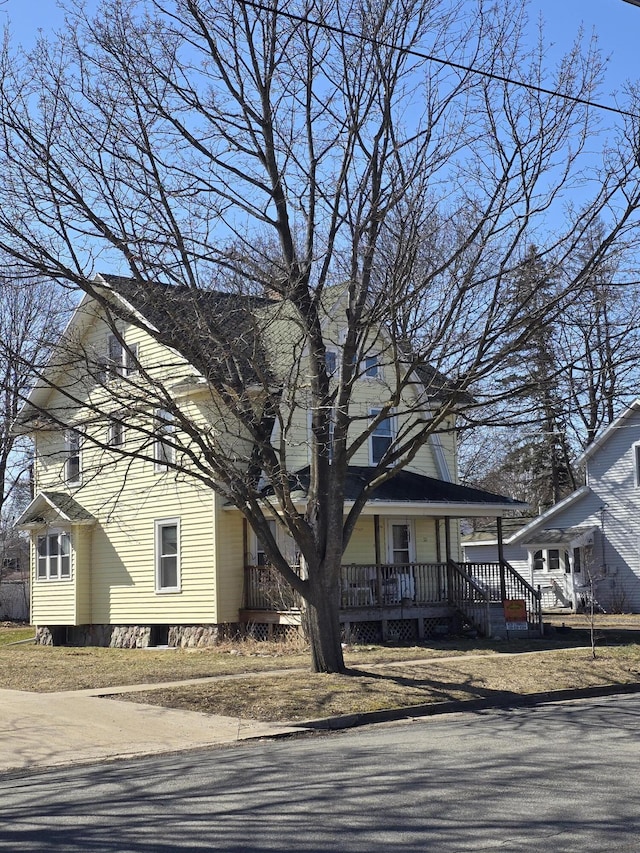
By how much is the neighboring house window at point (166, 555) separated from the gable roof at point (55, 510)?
318 centimetres

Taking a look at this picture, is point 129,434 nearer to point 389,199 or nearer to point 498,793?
point 389,199

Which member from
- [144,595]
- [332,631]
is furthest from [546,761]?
[144,595]

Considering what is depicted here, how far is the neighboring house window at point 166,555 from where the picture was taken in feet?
91.4

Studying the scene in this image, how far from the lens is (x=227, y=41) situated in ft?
52.1

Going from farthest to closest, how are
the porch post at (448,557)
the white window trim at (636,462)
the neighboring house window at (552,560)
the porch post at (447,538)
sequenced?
the neighboring house window at (552,560) < the white window trim at (636,462) < the porch post at (447,538) < the porch post at (448,557)

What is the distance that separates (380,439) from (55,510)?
990 cm

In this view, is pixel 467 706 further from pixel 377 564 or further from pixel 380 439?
pixel 380 439

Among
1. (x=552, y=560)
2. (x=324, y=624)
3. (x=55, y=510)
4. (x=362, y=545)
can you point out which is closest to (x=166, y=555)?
(x=55, y=510)

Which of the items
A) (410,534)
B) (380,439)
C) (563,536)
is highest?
(380,439)

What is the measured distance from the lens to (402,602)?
25641mm

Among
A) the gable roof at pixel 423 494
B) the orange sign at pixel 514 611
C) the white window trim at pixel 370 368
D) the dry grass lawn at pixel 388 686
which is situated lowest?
the dry grass lawn at pixel 388 686

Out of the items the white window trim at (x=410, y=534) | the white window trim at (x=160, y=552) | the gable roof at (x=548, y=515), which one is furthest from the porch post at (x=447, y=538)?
the gable roof at (x=548, y=515)

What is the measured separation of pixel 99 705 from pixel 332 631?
12.9 feet

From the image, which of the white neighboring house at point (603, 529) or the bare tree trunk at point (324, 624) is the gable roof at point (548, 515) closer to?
the white neighboring house at point (603, 529)
